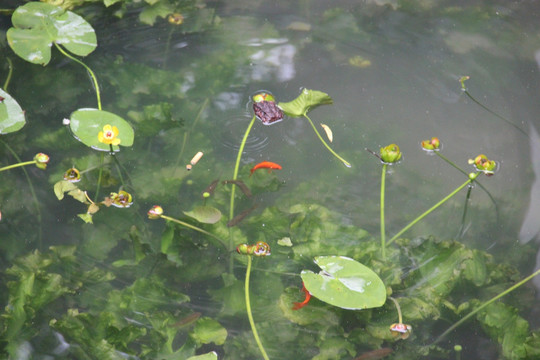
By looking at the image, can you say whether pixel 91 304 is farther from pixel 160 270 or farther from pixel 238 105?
pixel 238 105

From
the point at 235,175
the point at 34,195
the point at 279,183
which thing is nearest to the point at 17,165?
the point at 34,195

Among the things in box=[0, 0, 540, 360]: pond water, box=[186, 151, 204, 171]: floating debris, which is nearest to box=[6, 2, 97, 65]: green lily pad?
box=[0, 0, 540, 360]: pond water

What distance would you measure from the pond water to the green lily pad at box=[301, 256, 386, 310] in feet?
0.22

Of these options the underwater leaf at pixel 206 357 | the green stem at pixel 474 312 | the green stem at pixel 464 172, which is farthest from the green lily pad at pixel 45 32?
the green stem at pixel 474 312

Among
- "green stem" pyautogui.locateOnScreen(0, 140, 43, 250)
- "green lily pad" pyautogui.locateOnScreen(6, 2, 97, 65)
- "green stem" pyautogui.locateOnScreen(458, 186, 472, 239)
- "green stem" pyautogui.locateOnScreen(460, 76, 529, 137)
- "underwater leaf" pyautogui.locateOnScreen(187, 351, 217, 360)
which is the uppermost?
"green lily pad" pyautogui.locateOnScreen(6, 2, 97, 65)

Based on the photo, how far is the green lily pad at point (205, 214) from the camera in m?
1.46

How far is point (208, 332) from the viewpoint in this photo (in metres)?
1.35

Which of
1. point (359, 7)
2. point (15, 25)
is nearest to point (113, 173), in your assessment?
point (15, 25)

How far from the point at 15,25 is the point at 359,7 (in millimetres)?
1153

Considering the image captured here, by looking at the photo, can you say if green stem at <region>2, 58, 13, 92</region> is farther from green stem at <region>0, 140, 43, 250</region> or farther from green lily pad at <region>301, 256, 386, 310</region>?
green lily pad at <region>301, 256, 386, 310</region>

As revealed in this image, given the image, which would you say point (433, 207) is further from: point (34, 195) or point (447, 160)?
point (34, 195)

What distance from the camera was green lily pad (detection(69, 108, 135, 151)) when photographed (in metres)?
1.60

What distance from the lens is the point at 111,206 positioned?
1.53 metres

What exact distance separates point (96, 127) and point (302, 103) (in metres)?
0.58
